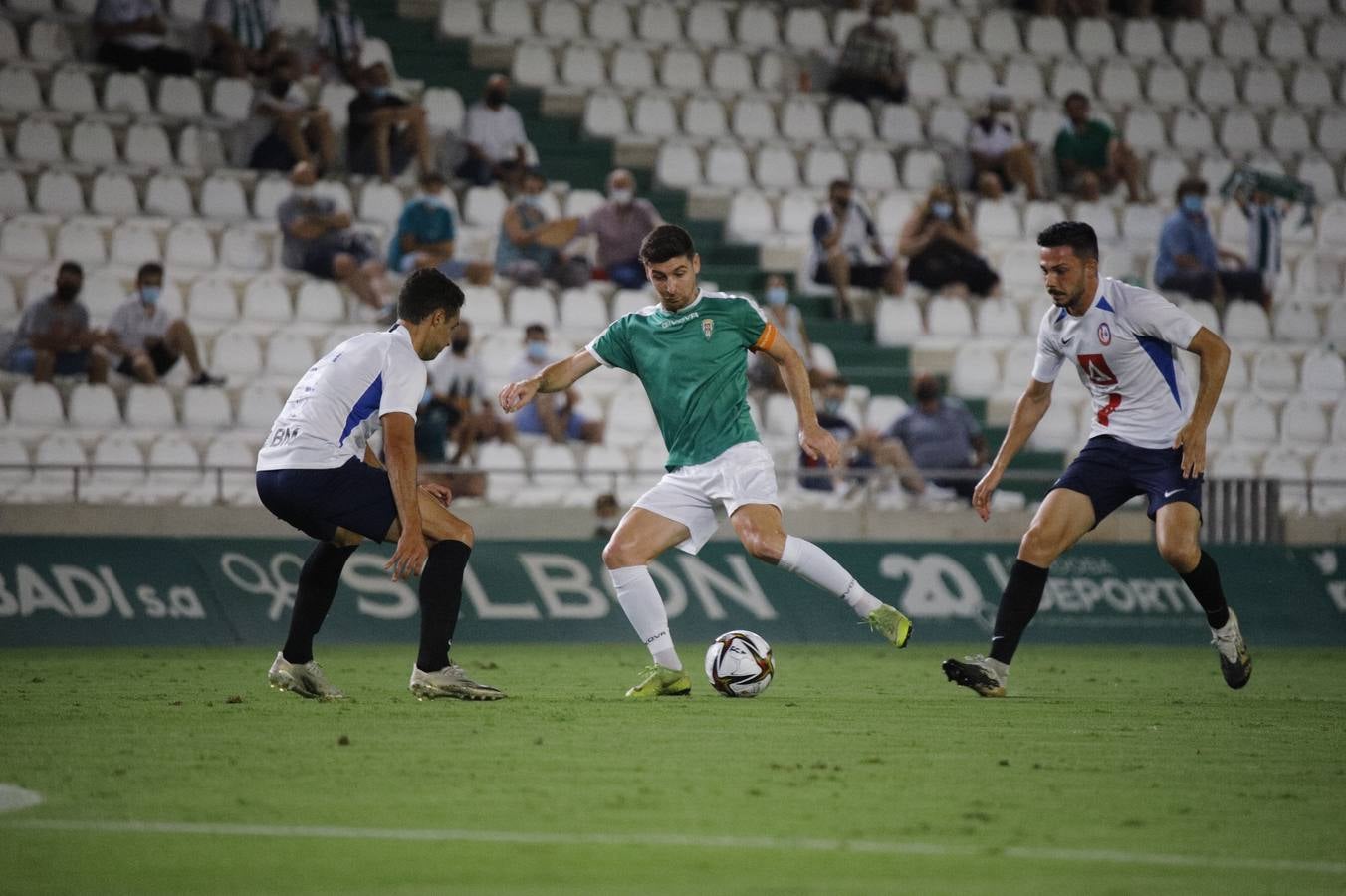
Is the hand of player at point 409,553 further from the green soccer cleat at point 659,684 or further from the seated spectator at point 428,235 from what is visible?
the seated spectator at point 428,235

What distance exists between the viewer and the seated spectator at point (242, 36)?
2081 centimetres

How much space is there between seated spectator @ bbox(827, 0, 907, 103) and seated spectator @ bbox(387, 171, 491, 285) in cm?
669

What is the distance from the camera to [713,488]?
33.0ft

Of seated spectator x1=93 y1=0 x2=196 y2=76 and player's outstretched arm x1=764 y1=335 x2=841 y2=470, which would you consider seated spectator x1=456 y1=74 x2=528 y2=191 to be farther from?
player's outstretched arm x1=764 y1=335 x2=841 y2=470

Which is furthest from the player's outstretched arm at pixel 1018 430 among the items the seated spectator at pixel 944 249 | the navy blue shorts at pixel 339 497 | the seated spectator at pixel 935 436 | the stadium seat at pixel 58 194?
the stadium seat at pixel 58 194

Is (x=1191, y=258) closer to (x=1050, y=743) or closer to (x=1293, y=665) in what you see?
(x=1293, y=665)

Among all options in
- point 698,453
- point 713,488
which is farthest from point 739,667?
point 698,453

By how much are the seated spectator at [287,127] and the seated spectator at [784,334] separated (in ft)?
16.0

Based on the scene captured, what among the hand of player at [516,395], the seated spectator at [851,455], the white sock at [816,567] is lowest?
the seated spectator at [851,455]

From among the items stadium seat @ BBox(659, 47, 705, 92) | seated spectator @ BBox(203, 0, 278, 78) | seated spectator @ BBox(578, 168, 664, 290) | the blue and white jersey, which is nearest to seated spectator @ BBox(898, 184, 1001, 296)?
seated spectator @ BBox(578, 168, 664, 290)

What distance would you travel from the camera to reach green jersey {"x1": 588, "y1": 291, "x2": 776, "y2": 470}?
33.1 feet

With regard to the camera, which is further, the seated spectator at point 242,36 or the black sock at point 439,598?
the seated spectator at point 242,36

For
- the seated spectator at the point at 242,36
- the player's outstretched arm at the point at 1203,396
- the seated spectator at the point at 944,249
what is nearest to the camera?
the player's outstretched arm at the point at 1203,396

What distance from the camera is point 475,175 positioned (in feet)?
69.8
